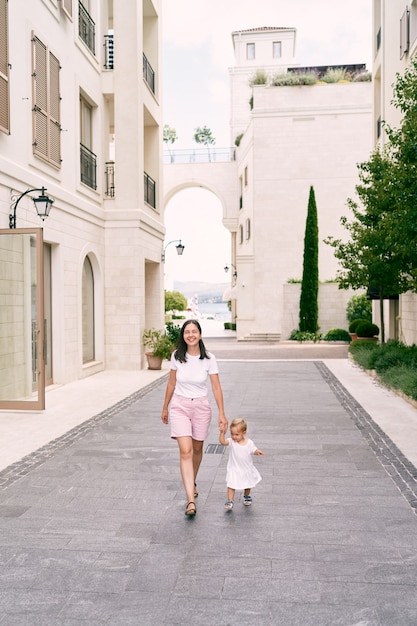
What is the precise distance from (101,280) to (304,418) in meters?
8.68

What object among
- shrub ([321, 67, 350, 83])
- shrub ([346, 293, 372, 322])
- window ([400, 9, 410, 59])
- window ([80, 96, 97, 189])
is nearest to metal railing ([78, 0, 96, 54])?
window ([80, 96, 97, 189])

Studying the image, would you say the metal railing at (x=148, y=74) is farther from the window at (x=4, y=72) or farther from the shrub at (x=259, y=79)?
the shrub at (x=259, y=79)

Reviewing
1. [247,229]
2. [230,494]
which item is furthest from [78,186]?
[247,229]

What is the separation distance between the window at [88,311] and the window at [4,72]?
6.09 m

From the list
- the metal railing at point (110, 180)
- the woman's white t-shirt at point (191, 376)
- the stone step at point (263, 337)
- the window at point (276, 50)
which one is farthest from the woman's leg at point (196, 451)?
the window at point (276, 50)

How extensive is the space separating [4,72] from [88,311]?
7.12 meters

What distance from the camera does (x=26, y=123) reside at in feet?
38.6

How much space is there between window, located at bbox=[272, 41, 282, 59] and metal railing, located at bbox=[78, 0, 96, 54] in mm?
42334

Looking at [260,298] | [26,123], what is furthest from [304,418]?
[260,298]

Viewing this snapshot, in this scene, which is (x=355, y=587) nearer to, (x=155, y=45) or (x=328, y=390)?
(x=328, y=390)

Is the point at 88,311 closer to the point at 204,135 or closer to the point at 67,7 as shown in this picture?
the point at 67,7

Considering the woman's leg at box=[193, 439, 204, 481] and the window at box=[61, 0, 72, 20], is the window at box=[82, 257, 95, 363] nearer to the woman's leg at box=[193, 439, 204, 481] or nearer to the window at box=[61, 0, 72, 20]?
the window at box=[61, 0, 72, 20]

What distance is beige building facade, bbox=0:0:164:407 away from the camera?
418 inches

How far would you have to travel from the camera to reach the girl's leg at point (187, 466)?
5.22m
